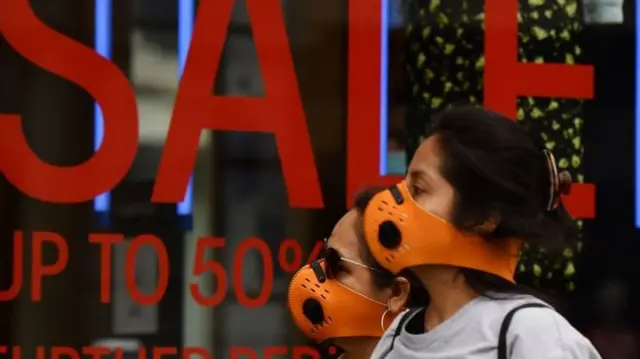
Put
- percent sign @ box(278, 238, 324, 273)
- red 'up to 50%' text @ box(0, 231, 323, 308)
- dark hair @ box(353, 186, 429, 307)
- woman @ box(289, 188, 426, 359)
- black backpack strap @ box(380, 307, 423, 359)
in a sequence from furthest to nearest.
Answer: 1. percent sign @ box(278, 238, 324, 273)
2. red 'up to 50%' text @ box(0, 231, 323, 308)
3. woman @ box(289, 188, 426, 359)
4. dark hair @ box(353, 186, 429, 307)
5. black backpack strap @ box(380, 307, 423, 359)

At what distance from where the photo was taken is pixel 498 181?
1555 millimetres

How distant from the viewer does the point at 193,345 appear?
104 inches

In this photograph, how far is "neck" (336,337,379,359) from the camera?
2.15 metres

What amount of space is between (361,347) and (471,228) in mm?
659

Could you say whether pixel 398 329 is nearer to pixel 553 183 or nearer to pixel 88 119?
pixel 553 183

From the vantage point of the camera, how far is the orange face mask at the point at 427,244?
1.62 meters

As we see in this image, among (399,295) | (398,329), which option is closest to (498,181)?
(398,329)

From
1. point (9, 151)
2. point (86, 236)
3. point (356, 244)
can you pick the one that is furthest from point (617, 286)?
point (9, 151)

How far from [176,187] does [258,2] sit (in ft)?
2.04

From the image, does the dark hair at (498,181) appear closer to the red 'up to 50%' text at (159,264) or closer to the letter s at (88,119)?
the red 'up to 50%' text at (159,264)

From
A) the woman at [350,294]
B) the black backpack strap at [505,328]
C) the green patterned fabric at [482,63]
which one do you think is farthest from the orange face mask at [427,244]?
the green patterned fabric at [482,63]

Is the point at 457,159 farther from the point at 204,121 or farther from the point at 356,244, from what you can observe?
the point at 204,121

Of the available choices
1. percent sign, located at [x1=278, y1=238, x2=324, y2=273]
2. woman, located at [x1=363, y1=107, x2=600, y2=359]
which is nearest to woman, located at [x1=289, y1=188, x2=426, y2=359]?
woman, located at [x1=363, y1=107, x2=600, y2=359]

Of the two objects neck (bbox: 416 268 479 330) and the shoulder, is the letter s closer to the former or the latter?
neck (bbox: 416 268 479 330)
